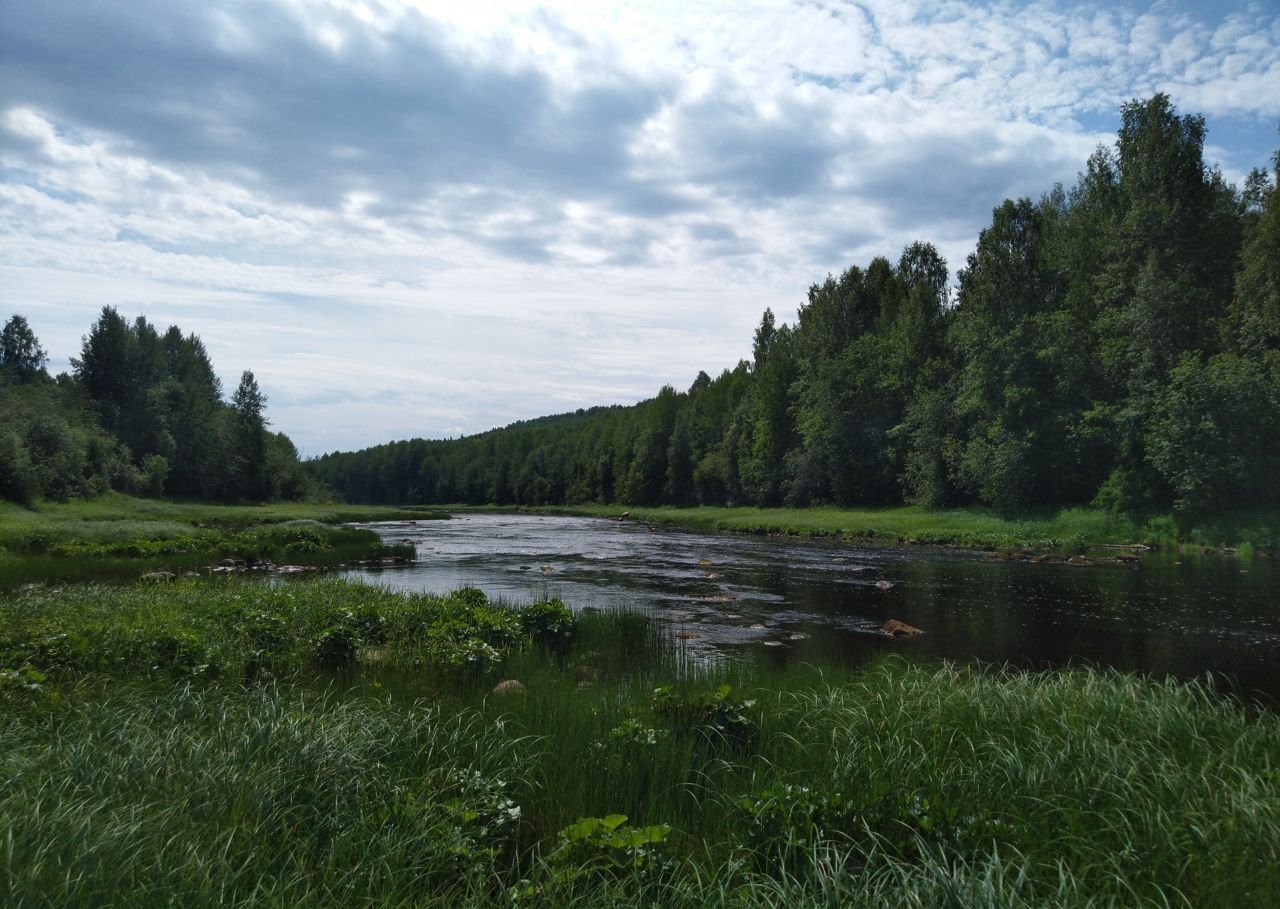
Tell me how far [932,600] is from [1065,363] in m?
30.2

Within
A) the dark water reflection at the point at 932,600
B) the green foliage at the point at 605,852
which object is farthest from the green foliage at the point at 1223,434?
the green foliage at the point at 605,852

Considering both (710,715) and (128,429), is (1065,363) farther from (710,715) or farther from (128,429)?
(128,429)

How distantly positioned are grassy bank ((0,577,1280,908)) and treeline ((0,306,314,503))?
50590 mm

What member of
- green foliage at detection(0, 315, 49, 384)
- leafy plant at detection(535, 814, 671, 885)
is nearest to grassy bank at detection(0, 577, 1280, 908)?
leafy plant at detection(535, 814, 671, 885)

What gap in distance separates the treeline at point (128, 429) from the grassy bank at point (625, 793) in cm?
5059

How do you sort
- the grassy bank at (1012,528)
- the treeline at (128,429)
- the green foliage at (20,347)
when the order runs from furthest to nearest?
1. the green foliage at (20,347)
2. the treeline at (128,429)
3. the grassy bank at (1012,528)

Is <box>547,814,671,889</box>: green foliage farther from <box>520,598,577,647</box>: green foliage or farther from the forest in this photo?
the forest

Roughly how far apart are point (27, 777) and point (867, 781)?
19.8 feet

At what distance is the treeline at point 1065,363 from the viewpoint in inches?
1325

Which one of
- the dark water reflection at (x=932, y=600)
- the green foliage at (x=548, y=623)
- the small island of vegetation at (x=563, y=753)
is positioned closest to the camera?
the small island of vegetation at (x=563, y=753)

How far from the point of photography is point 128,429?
263ft

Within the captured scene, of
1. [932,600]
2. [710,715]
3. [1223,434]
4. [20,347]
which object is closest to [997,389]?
[1223,434]

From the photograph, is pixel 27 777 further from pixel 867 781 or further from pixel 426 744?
pixel 867 781

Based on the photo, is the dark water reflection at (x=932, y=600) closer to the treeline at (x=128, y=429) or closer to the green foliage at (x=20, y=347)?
the treeline at (x=128, y=429)
